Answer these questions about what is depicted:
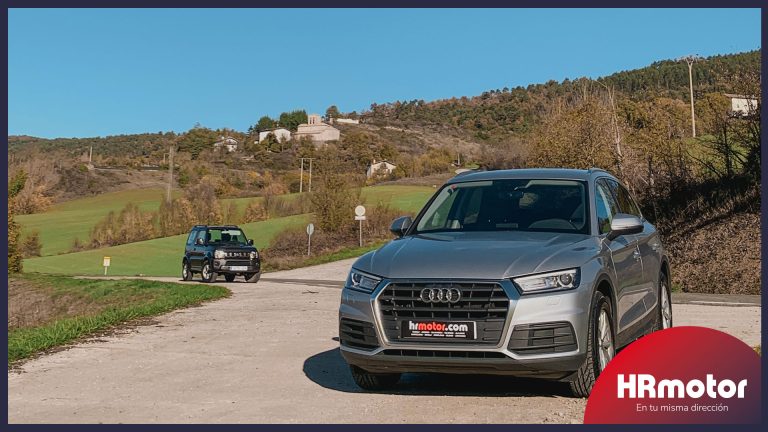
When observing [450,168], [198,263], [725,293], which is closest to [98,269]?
[198,263]

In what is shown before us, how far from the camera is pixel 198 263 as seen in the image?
34.9 m

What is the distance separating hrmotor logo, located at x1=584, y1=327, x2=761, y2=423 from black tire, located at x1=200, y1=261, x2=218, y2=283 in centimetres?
2890

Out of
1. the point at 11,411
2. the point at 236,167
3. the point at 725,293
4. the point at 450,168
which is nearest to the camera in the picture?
the point at 11,411

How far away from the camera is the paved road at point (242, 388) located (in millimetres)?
6996

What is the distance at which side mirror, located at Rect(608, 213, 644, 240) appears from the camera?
8.19m

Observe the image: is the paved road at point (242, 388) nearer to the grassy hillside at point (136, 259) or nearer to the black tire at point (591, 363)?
the black tire at point (591, 363)

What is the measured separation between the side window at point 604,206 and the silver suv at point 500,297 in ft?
0.13

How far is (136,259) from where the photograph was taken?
67188mm

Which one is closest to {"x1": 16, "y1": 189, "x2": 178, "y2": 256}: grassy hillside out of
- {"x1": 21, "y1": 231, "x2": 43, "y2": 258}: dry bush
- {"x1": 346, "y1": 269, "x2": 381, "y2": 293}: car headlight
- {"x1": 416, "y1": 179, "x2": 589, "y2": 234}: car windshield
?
{"x1": 21, "y1": 231, "x2": 43, "y2": 258}: dry bush

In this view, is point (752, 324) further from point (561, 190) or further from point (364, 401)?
point (364, 401)

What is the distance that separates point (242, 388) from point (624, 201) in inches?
185

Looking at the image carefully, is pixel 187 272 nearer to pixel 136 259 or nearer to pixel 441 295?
pixel 441 295

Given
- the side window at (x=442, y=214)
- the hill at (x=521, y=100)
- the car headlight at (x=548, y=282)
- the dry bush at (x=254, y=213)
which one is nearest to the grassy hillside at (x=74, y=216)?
the dry bush at (x=254, y=213)

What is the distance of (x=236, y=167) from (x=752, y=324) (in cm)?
14827
